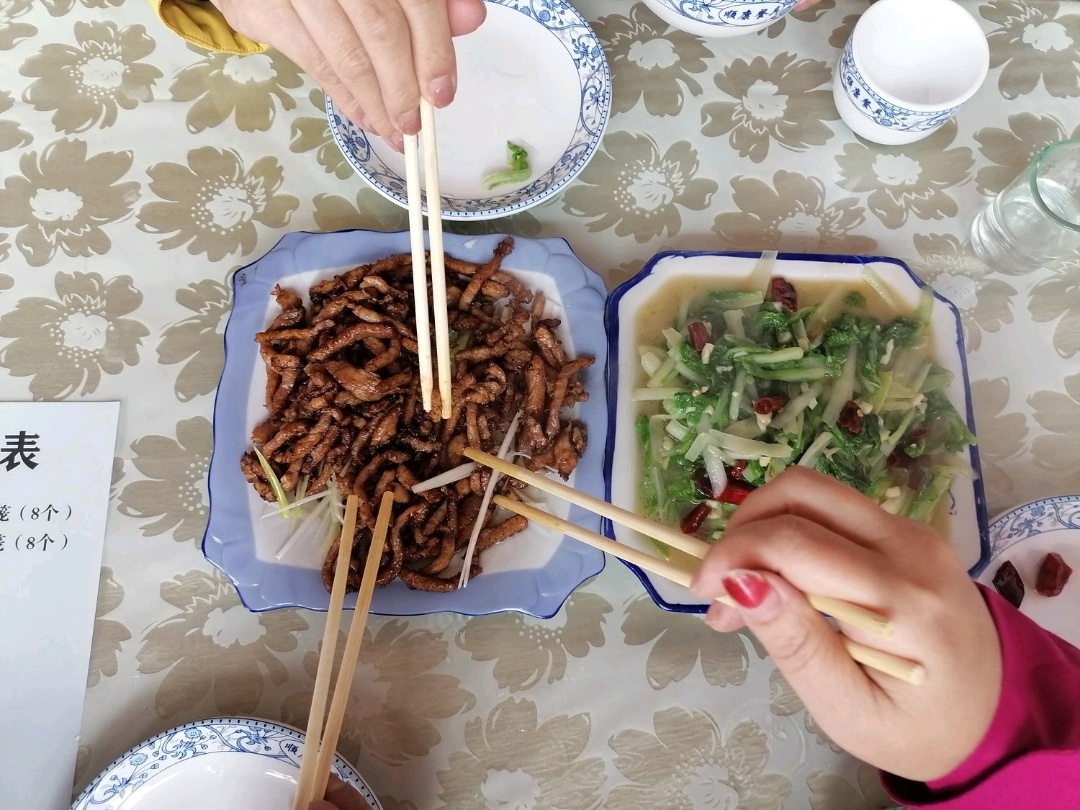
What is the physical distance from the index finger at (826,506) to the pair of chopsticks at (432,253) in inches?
25.4

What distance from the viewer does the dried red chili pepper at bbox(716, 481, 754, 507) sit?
1.45 meters

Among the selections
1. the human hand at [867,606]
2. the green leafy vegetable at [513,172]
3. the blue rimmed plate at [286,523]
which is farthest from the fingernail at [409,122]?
the human hand at [867,606]

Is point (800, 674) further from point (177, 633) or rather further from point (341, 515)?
point (177, 633)

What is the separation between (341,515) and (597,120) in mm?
1097

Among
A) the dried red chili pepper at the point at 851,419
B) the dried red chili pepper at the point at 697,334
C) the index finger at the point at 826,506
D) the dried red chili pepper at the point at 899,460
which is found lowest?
the dried red chili pepper at the point at 899,460

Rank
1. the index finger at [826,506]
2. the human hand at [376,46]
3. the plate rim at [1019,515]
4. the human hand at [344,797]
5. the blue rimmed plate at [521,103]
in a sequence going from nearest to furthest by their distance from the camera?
the index finger at [826,506], the human hand at [376,46], the human hand at [344,797], the plate rim at [1019,515], the blue rimmed plate at [521,103]

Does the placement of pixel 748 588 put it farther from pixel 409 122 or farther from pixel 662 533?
pixel 409 122

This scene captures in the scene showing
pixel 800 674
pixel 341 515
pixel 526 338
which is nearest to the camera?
pixel 800 674

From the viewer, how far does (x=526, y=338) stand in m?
1.56

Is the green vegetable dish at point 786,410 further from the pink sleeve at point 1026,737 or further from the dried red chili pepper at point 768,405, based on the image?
the pink sleeve at point 1026,737

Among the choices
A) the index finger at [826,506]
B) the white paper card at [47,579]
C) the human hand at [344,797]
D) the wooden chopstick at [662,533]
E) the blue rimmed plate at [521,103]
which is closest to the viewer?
the wooden chopstick at [662,533]

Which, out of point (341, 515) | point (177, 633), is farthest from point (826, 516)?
point (177, 633)

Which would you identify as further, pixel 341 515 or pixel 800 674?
pixel 341 515

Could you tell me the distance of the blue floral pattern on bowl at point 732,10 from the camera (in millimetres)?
1537
